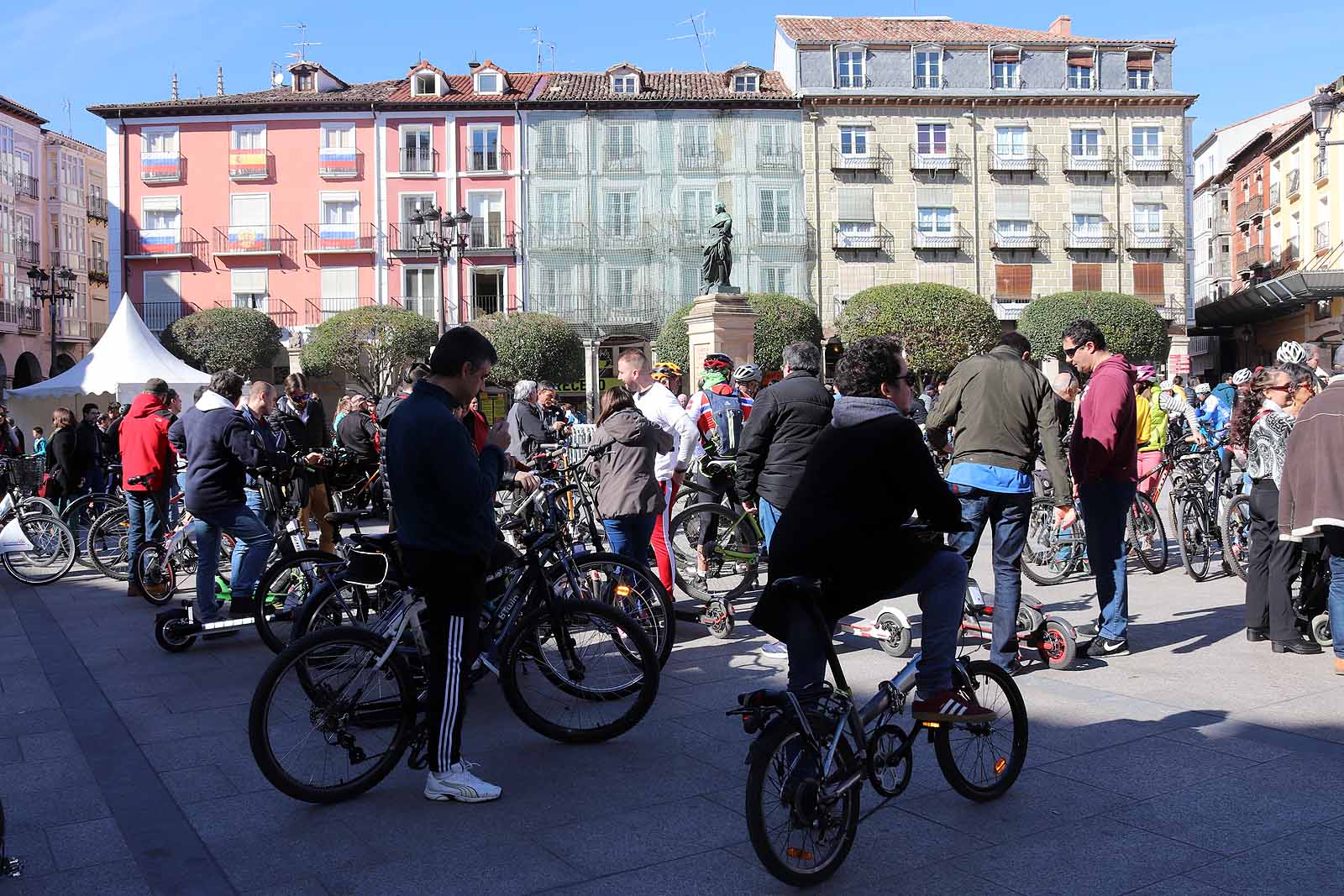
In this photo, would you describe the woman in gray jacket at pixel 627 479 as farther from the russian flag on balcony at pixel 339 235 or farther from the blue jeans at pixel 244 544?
the russian flag on balcony at pixel 339 235

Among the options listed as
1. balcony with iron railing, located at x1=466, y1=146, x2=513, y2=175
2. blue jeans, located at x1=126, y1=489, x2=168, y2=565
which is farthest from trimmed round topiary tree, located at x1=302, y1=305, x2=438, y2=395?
blue jeans, located at x1=126, y1=489, x2=168, y2=565

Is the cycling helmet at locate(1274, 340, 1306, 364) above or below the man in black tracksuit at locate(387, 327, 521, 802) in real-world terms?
above

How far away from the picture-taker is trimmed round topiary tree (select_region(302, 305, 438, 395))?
4394 cm

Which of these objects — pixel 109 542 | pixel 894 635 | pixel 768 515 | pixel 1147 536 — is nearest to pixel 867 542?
pixel 894 635

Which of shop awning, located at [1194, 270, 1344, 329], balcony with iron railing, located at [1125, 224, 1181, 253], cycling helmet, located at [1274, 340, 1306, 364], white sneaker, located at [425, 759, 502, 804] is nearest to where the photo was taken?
white sneaker, located at [425, 759, 502, 804]

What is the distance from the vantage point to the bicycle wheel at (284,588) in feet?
25.1

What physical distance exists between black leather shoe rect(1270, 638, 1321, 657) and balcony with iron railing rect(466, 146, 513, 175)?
145ft

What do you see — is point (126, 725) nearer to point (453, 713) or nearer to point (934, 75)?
point (453, 713)

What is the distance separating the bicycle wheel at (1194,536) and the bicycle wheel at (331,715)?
7.33 meters

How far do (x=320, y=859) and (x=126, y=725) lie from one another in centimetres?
248

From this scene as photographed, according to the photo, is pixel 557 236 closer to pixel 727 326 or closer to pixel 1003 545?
pixel 727 326

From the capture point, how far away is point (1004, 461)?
21.6ft

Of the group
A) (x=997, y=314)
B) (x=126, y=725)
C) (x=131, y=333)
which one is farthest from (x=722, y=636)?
(x=997, y=314)

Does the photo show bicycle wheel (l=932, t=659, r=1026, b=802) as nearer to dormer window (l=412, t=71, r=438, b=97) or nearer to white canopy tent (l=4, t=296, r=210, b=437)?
white canopy tent (l=4, t=296, r=210, b=437)
